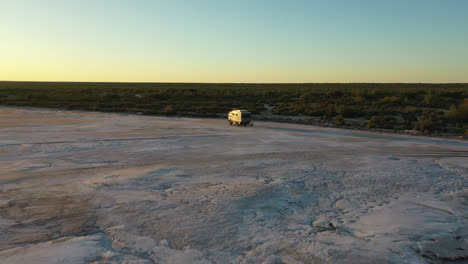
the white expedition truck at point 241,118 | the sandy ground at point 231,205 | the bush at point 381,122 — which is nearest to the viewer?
the sandy ground at point 231,205

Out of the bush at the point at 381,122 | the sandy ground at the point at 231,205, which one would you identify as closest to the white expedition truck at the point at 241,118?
the bush at the point at 381,122

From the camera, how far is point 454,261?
23.8 ft

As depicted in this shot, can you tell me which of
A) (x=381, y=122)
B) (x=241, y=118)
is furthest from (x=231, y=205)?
(x=381, y=122)

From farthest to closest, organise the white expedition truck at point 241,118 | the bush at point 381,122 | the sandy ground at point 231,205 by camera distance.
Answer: the bush at point 381,122, the white expedition truck at point 241,118, the sandy ground at point 231,205

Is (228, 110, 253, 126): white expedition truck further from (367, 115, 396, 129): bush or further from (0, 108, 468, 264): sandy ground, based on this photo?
(0, 108, 468, 264): sandy ground

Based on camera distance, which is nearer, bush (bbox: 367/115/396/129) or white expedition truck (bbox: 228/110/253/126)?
white expedition truck (bbox: 228/110/253/126)

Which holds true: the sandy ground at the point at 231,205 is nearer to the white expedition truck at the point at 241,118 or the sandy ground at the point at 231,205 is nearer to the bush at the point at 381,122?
the white expedition truck at the point at 241,118

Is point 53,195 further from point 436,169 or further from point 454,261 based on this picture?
point 436,169

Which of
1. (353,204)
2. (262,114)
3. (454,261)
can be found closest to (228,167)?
(353,204)

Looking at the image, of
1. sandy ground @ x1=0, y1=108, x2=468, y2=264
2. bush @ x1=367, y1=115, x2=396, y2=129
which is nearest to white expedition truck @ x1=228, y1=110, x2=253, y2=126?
bush @ x1=367, y1=115, x2=396, y2=129

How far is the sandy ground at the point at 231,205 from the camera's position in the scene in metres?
7.59

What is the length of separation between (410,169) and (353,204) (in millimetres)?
5441

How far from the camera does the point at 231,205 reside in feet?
33.8

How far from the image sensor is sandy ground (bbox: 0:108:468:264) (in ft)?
24.9
